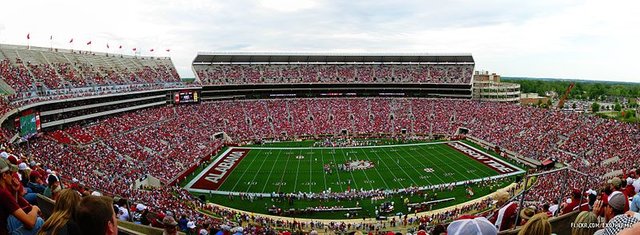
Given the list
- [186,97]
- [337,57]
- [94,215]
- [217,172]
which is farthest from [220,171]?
[337,57]

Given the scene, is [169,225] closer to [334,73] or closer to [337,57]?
[334,73]

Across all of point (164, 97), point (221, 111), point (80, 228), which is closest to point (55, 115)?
point (164, 97)

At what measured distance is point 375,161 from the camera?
35.4 metres

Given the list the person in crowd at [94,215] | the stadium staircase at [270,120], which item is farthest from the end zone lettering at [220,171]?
the person in crowd at [94,215]

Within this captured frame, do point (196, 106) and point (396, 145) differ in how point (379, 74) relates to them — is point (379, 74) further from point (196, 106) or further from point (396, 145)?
A: point (196, 106)

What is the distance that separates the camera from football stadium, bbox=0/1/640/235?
252 inches

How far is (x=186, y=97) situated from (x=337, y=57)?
2604cm

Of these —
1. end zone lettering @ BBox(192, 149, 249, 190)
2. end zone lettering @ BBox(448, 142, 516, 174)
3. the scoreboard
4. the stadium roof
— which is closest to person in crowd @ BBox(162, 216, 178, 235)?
end zone lettering @ BBox(192, 149, 249, 190)

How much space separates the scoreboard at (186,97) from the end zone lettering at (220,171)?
1561cm

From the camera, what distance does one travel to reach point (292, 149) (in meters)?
41.0

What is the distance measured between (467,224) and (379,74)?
202 feet

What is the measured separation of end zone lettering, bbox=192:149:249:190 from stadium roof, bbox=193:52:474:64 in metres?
27.8

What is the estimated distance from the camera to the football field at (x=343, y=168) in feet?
94.0

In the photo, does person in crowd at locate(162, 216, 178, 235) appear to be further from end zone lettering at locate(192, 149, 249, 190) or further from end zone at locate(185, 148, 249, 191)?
end zone lettering at locate(192, 149, 249, 190)
